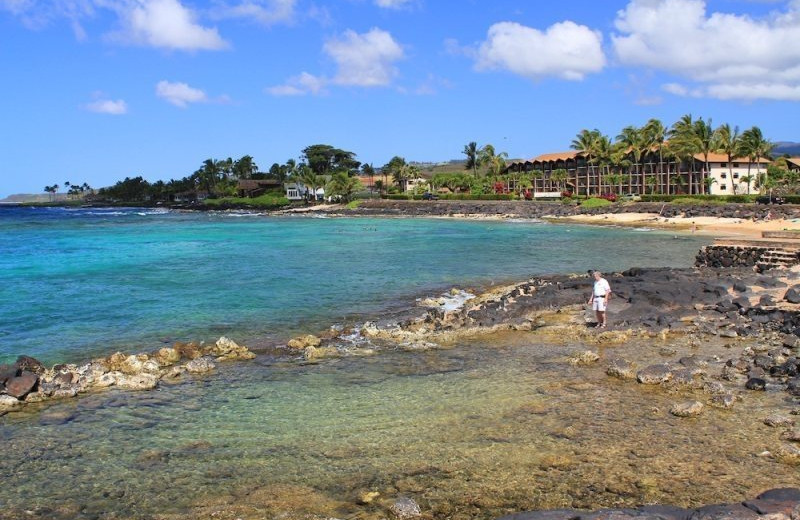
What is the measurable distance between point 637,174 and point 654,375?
93.7m

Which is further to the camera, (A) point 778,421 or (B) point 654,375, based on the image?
(B) point 654,375

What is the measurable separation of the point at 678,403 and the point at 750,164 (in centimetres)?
8662

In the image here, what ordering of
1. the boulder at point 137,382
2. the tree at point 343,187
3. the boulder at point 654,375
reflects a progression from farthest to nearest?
the tree at point 343,187 → the boulder at point 137,382 → the boulder at point 654,375

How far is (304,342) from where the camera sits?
18750mm

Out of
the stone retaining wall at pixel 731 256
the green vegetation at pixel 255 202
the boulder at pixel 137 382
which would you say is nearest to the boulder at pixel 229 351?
the boulder at pixel 137 382

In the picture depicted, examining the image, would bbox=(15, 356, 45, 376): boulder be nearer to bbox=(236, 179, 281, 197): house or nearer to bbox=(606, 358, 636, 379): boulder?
bbox=(606, 358, 636, 379): boulder

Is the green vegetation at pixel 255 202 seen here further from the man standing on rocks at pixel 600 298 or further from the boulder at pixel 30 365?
the boulder at pixel 30 365

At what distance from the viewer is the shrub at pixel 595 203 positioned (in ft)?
291

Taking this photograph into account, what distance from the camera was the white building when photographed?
8775 cm

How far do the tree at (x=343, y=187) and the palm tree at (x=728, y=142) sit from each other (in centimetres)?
7372

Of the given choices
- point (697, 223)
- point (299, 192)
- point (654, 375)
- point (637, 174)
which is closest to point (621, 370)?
point (654, 375)

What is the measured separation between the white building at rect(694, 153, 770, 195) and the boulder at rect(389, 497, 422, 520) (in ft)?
294

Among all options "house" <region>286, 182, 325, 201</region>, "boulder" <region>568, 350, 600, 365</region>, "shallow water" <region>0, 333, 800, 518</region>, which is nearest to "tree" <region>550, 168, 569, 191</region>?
"house" <region>286, 182, 325, 201</region>

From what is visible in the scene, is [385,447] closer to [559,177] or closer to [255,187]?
[559,177]
